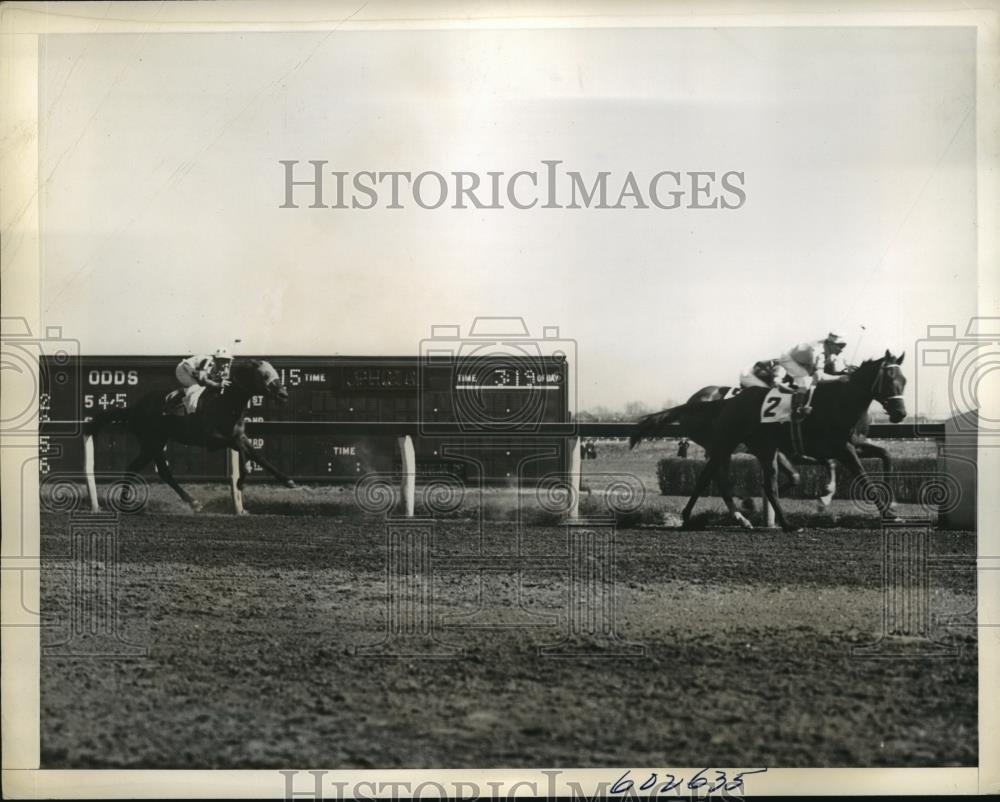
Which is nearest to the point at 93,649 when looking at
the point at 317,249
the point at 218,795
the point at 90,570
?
the point at 90,570

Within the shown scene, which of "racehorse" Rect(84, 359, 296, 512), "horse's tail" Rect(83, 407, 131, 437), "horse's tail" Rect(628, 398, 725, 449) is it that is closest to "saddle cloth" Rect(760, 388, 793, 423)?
"horse's tail" Rect(628, 398, 725, 449)

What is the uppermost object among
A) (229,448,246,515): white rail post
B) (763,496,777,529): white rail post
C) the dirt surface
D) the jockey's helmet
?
the jockey's helmet

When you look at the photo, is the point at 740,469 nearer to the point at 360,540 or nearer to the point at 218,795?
the point at 360,540

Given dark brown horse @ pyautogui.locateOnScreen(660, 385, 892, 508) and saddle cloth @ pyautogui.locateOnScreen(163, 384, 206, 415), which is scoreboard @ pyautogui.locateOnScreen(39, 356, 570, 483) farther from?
dark brown horse @ pyautogui.locateOnScreen(660, 385, 892, 508)

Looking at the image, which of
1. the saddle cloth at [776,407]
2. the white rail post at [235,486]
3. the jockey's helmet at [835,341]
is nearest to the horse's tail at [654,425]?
the saddle cloth at [776,407]

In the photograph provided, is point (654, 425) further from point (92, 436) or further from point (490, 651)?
point (92, 436)
